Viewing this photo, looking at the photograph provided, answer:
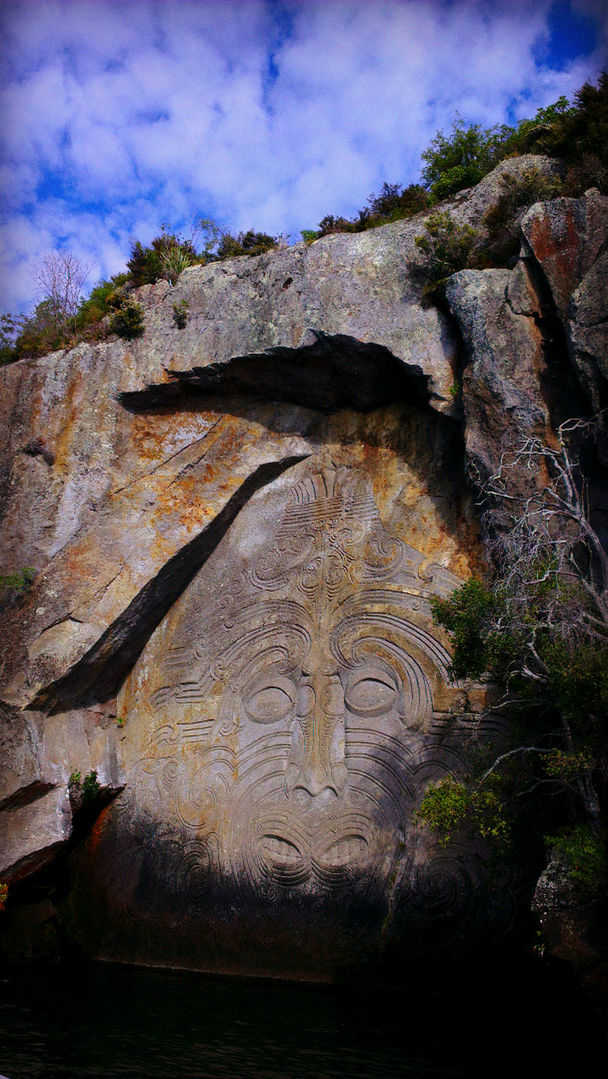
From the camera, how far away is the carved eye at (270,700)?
39.5 ft

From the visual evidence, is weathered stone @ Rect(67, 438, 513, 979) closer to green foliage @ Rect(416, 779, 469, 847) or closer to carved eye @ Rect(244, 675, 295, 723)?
carved eye @ Rect(244, 675, 295, 723)

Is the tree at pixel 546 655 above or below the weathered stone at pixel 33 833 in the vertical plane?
above

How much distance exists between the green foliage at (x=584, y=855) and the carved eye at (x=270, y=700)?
4791 millimetres

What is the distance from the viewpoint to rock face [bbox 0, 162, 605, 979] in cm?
1062

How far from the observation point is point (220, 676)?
12836 millimetres

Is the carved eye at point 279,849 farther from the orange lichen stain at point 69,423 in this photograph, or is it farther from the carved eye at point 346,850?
the orange lichen stain at point 69,423

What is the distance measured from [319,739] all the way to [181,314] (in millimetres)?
7454

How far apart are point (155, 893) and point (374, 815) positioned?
133 inches

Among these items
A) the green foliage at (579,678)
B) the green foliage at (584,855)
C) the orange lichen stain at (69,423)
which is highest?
the orange lichen stain at (69,423)

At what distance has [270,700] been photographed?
12.2 m

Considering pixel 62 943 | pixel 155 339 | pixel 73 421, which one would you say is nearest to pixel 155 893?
pixel 62 943

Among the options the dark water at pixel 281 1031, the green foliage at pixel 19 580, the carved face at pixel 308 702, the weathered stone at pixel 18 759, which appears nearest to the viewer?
the dark water at pixel 281 1031

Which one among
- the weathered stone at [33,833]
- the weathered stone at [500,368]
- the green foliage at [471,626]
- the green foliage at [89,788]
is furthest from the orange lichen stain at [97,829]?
the weathered stone at [500,368]

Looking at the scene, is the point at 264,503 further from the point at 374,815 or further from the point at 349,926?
the point at 349,926
